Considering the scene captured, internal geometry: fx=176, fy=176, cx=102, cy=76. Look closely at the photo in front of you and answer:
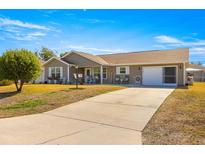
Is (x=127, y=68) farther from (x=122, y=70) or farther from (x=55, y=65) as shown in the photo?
(x=55, y=65)

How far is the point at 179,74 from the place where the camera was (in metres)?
18.6

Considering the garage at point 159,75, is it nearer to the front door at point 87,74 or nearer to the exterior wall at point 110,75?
the exterior wall at point 110,75

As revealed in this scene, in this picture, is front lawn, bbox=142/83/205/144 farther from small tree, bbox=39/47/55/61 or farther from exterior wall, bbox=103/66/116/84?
small tree, bbox=39/47/55/61

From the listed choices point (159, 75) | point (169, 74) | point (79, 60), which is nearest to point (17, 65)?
point (79, 60)

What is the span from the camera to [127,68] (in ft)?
69.6

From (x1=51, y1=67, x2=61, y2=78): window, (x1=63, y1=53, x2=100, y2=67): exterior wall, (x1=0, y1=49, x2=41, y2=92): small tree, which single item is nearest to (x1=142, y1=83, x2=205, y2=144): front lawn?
(x1=0, y1=49, x2=41, y2=92): small tree

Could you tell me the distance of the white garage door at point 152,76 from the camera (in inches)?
773

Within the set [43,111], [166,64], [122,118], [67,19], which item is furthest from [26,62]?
[166,64]

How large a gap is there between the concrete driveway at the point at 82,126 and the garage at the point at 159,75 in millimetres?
11872

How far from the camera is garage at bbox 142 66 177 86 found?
19078mm

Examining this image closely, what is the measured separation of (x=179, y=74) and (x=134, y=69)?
4.91m

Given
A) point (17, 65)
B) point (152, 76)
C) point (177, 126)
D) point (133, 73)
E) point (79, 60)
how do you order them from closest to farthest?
point (177, 126), point (17, 65), point (152, 76), point (133, 73), point (79, 60)

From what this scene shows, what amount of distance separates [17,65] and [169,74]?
589 inches
